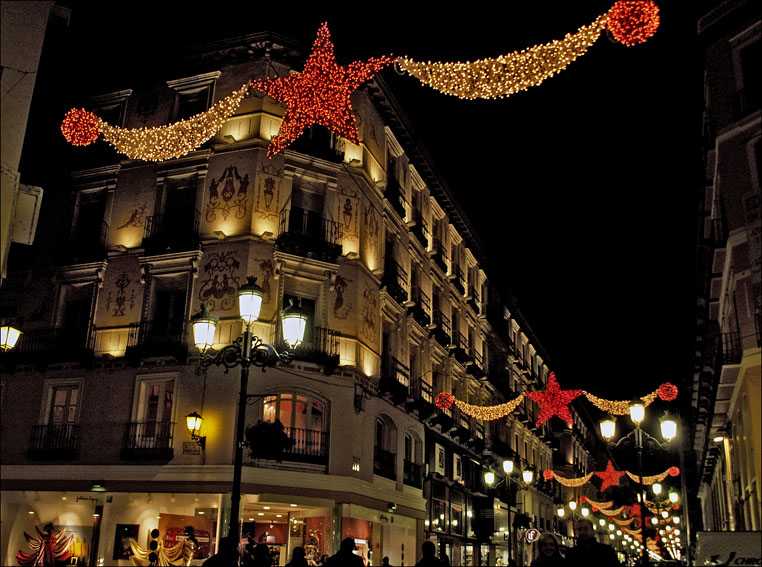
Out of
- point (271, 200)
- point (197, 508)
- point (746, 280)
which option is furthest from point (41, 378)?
point (746, 280)

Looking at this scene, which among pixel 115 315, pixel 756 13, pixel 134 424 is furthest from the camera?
pixel 115 315

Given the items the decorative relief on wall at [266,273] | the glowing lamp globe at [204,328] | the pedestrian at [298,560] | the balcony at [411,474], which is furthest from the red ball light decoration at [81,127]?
the balcony at [411,474]

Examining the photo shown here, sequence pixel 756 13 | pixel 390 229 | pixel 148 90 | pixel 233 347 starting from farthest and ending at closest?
1. pixel 390 229
2. pixel 148 90
3. pixel 756 13
4. pixel 233 347

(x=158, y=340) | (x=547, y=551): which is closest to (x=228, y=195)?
(x=158, y=340)

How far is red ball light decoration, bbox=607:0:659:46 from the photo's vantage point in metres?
9.93

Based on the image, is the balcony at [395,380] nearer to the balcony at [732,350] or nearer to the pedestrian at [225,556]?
the balcony at [732,350]

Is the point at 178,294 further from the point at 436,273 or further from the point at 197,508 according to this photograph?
the point at 436,273

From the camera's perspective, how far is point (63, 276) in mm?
25688

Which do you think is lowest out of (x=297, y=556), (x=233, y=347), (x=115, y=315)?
(x=297, y=556)

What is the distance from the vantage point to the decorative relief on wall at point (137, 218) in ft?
82.8

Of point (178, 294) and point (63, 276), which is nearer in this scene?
point (178, 294)

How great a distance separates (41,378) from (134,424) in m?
4.36

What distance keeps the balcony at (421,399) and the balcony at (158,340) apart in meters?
9.47

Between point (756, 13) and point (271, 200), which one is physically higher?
point (756, 13)
